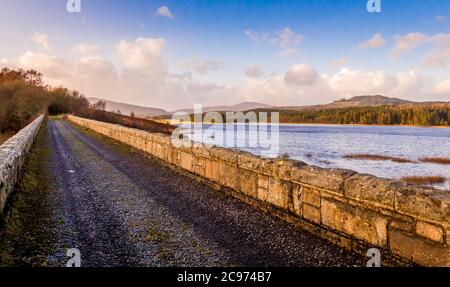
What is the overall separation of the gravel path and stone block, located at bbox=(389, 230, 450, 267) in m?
0.35

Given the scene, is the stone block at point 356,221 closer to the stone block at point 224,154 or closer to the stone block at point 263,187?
the stone block at point 263,187

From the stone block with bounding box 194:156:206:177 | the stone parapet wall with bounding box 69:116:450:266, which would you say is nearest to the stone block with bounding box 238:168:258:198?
the stone parapet wall with bounding box 69:116:450:266

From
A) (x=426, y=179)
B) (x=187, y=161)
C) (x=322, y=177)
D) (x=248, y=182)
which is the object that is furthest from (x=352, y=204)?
(x=426, y=179)

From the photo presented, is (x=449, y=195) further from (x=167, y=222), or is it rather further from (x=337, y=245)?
(x=167, y=222)

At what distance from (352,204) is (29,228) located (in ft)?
11.4

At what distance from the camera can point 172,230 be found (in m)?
4.01

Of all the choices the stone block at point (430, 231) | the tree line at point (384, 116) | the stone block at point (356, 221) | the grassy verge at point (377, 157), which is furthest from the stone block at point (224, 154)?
the tree line at point (384, 116)

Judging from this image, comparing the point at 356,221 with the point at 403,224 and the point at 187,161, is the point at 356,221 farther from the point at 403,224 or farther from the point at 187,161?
the point at 187,161

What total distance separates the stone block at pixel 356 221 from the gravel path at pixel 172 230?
0.21 metres

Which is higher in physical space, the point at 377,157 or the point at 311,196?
the point at 311,196

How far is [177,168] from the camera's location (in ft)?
25.3

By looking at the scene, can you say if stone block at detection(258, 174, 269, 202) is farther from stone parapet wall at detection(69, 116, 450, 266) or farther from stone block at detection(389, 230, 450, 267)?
stone block at detection(389, 230, 450, 267)

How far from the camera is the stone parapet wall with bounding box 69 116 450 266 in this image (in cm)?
271

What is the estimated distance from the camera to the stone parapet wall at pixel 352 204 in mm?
2711
